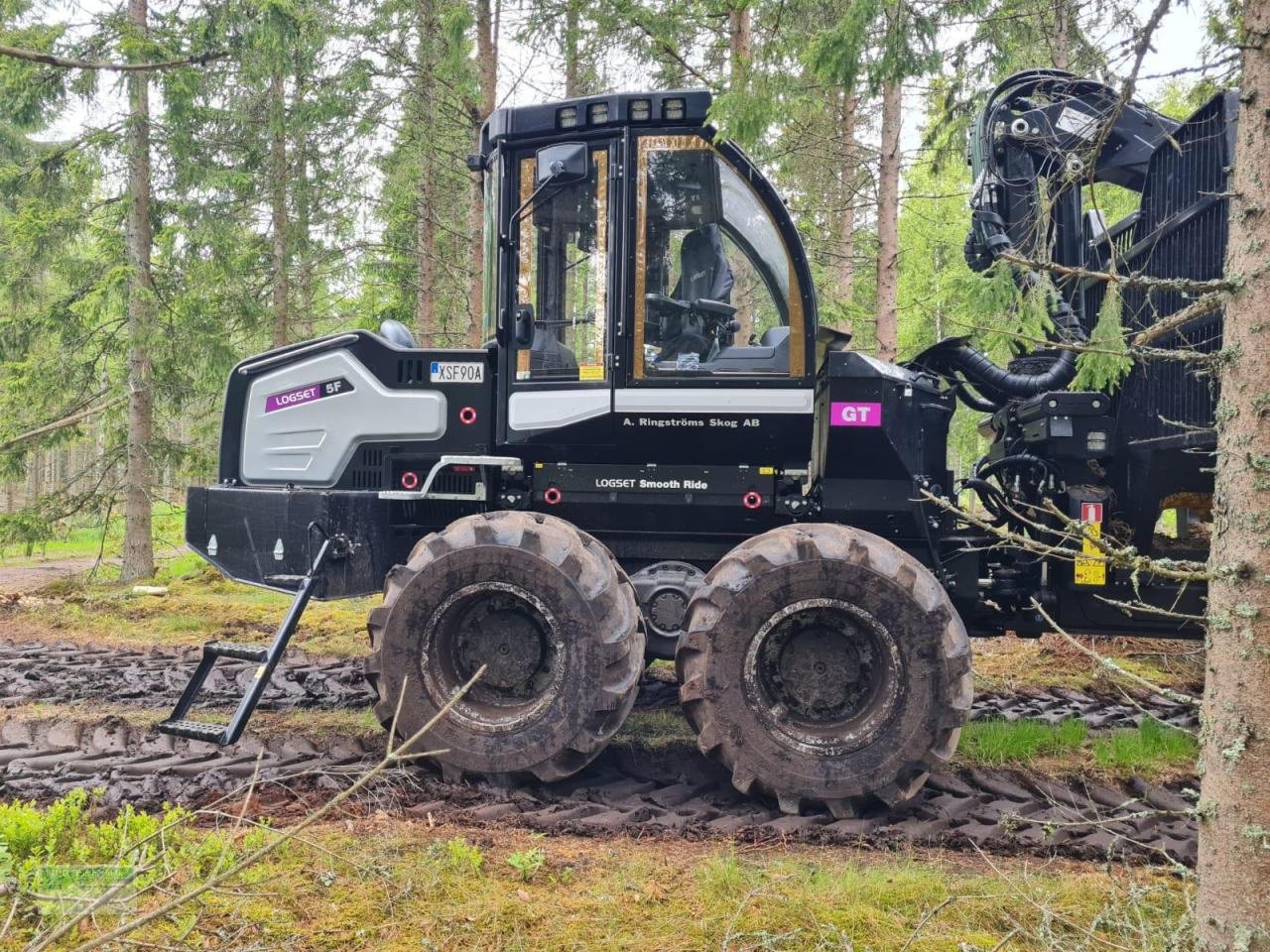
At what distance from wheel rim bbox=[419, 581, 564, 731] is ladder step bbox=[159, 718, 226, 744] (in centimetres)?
105

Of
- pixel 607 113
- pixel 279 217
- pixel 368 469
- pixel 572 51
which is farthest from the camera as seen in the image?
pixel 279 217

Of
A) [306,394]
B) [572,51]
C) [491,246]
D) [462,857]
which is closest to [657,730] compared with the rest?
[462,857]

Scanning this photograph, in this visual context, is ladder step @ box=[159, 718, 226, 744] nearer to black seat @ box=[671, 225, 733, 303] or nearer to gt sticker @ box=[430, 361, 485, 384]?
gt sticker @ box=[430, 361, 485, 384]

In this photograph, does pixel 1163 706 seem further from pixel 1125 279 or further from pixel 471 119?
pixel 471 119

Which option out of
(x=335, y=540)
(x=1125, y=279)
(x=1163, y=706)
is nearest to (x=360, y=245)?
(x=335, y=540)

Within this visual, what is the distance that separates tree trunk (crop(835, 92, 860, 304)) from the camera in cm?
1311

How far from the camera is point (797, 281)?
495 centimetres

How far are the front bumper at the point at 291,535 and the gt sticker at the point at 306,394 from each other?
1.77 ft

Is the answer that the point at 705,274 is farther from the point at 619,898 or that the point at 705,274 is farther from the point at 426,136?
the point at 426,136

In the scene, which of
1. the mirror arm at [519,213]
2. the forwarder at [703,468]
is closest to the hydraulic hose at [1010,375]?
the forwarder at [703,468]

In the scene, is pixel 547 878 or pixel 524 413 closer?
pixel 547 878

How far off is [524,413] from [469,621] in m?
1.17

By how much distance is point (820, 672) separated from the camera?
4656mm

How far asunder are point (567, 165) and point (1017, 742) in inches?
161
